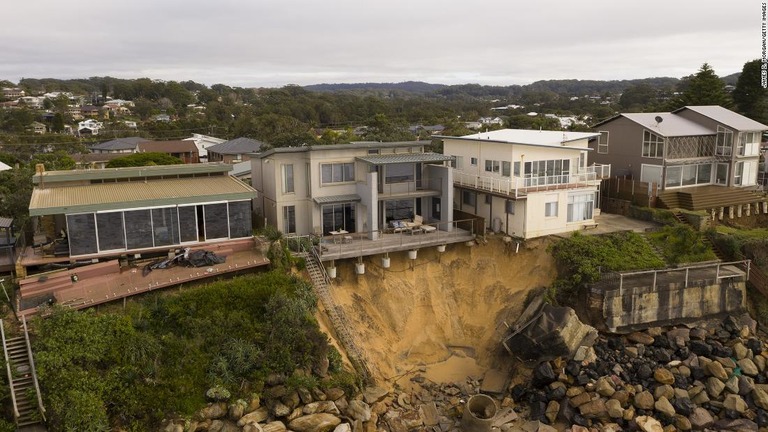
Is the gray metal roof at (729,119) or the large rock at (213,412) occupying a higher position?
the gray metal roof at (729,119)

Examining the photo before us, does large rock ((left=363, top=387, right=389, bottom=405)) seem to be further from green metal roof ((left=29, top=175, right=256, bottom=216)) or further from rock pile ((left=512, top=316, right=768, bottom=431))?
green metal roof ((left=29, top=175, right=256, bottom=216))

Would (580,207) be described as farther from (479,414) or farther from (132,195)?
(132,195)

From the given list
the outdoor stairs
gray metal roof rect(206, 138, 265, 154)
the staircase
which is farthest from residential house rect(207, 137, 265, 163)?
the staircase

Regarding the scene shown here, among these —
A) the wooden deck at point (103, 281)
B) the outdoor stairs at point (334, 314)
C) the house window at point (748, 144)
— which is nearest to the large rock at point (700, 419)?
the outdoor stairs at point (334, 314)

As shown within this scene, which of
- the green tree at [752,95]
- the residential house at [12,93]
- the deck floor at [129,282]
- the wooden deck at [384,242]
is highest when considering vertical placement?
the residential house at [12,93]

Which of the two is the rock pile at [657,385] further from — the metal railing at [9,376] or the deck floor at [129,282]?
the metal railing at [9,376]
